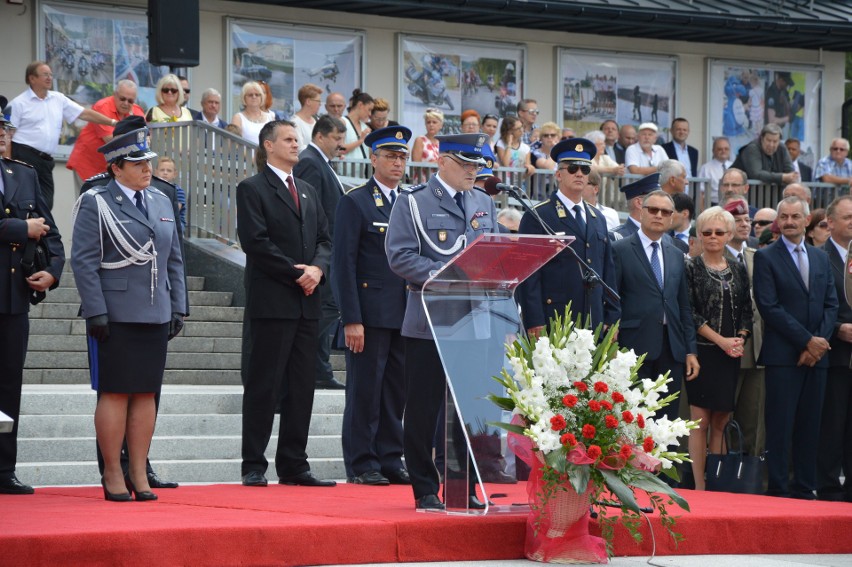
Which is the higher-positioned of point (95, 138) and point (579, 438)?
point (95, 138)

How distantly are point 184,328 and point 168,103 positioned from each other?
2.90 m

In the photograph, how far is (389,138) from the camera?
937cm

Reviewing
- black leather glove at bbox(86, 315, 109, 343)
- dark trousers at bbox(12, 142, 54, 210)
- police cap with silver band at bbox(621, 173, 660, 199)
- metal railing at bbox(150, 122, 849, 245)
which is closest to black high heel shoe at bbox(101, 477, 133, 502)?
black leather glove at bbox(86, 315, 109, 343)

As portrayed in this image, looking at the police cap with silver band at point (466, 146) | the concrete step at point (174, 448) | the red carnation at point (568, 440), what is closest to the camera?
the red carnation at point (568, 440)

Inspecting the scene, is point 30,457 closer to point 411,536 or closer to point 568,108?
Answer: point 411,536

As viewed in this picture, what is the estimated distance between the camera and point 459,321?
7.34m

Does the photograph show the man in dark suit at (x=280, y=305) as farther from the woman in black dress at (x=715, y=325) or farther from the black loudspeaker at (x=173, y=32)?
the black loudspeaker at (x=173, y=32)

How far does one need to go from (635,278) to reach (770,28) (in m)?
11.7

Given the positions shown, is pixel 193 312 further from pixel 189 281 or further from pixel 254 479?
pixel 254 479

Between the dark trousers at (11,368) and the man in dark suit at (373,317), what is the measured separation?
77.3 inches

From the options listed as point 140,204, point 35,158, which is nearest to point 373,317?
point 140,204

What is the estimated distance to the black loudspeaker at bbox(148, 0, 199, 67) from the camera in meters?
14.6

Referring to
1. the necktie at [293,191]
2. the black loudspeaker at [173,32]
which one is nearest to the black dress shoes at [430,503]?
the necktie at [293,191]

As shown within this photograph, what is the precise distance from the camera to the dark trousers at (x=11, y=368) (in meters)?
8.54
